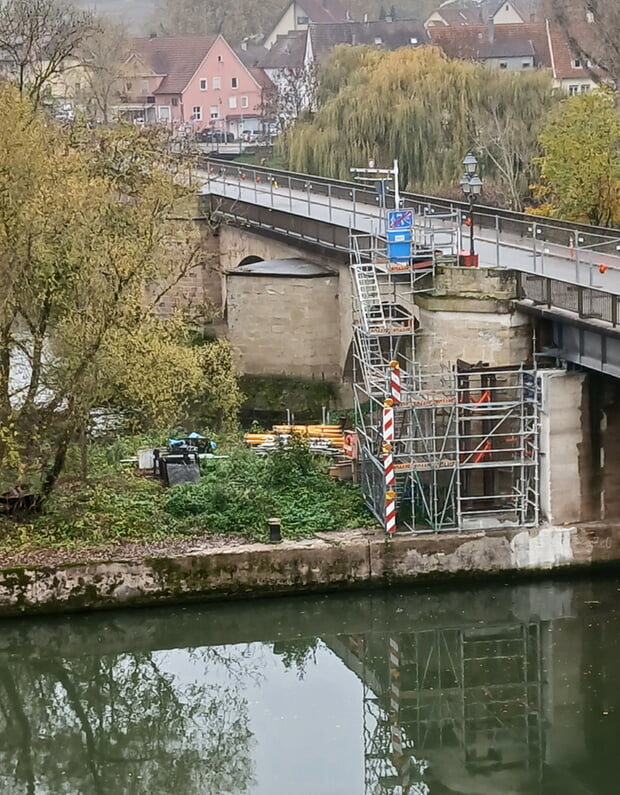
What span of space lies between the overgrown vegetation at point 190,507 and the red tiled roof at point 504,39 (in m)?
73.8

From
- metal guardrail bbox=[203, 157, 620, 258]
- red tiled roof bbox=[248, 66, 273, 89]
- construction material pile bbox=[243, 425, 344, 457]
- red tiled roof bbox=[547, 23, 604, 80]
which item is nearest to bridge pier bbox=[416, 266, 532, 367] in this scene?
metal guardrail bbox=[203, 157, 620, 258]

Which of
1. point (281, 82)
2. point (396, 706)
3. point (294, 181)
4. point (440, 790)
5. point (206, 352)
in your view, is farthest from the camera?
point (281, 82)

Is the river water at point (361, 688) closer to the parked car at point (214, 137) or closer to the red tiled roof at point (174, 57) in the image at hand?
the parked car at point (214, 137)

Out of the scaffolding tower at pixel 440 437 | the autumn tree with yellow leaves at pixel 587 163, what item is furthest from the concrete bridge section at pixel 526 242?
the autumn tree with yellow leaves at pixel 587 163

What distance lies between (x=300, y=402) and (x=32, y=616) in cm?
1340

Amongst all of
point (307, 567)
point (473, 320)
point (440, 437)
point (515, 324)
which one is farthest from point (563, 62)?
point (307, 567)

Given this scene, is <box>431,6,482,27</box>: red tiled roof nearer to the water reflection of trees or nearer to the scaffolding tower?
the scaffolding tower

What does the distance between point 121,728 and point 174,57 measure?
319ft

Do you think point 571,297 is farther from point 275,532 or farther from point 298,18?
point 298,18

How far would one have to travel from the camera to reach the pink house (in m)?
109

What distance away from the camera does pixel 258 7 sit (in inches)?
5487

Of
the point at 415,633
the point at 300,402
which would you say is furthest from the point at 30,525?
the point at 300,402

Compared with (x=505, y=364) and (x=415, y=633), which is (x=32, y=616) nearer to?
(x=415, y=633)

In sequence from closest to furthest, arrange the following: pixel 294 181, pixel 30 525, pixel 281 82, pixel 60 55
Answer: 1. pixel 30 525
2. pixel 60 55
3. pixel 294 181
4. pixel 281 82
